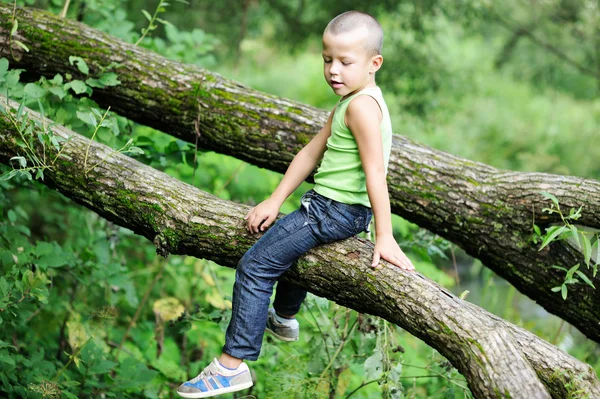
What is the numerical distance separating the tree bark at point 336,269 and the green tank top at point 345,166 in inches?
7.4

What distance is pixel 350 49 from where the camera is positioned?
97.2 inches

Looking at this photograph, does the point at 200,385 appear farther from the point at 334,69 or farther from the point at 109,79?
the point at 109,79

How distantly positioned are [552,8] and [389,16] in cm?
250

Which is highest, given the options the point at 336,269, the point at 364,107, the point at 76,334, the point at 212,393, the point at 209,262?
the point at 364,107

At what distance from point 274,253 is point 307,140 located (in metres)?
0.95

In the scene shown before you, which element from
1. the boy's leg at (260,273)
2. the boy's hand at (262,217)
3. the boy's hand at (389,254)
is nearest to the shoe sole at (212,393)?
the boy's leg at (260,273)

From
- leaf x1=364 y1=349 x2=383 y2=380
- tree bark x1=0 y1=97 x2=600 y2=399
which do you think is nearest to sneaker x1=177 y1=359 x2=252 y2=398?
tree bark x1=0 y1=97 x2=600 y2=399

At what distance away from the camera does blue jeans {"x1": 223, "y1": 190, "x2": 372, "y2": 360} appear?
2488 millimetres

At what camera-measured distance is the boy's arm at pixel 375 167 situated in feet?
7.93

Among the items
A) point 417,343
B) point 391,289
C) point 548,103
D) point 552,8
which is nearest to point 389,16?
point 552,8

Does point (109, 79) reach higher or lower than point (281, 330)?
higher

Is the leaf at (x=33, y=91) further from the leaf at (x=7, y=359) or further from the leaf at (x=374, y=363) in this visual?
the leaf at (x=374, y=363)

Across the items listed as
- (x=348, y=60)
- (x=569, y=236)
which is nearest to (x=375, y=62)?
(x=348, y=60)

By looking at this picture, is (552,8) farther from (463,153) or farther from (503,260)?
(503,260)
